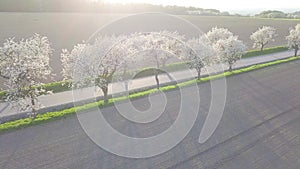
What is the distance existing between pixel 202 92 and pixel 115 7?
100289 millimetres

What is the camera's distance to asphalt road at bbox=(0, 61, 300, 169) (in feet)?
52.8

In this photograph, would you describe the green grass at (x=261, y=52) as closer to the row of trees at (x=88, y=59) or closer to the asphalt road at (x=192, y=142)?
the row of trees at (x=88, y=59)

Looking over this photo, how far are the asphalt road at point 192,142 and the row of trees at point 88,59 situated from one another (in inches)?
118

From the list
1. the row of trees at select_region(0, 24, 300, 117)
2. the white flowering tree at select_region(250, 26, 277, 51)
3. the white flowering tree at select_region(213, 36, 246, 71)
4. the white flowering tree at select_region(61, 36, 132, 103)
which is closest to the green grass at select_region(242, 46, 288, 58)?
the white flowering tree at select_region(250, 26, 277, 51)

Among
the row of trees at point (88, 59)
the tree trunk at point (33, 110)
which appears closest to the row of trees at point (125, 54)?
the row of trees at point (88, 59)

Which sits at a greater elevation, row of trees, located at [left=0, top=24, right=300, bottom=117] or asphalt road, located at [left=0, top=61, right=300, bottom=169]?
row of trees, located at [left=0, top=24, right=300, bottom=117]

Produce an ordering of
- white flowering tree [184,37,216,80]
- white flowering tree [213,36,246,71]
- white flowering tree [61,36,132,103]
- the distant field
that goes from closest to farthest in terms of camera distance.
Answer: white flowering tree [61,36,132,103] → white flowering tree [184,37,216,80] → white flowering tree [213,36,246,71] → the distant field

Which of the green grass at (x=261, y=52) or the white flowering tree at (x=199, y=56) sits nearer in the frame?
the white flowering tree at (x=199, y=56)

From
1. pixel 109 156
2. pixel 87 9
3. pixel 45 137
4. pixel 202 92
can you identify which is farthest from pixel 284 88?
pixel 87 9

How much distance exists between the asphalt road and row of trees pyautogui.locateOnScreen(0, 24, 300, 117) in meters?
3.00

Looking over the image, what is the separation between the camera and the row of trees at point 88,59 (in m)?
20.8

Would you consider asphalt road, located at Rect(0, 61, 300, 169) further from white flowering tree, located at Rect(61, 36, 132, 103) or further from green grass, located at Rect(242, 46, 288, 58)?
green grass, located at Rect(242, 46, 288, 58)

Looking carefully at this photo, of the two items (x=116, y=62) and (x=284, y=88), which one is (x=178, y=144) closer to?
(x=116, y=62)

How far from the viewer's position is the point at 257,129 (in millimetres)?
20688
